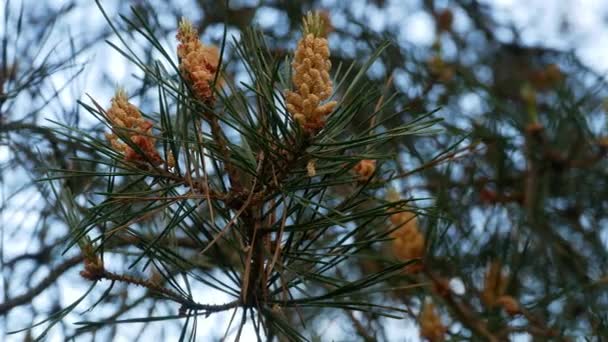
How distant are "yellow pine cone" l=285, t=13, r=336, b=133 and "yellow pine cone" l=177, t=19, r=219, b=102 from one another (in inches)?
2.5

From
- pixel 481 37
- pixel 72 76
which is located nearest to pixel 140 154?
pixel 72 76

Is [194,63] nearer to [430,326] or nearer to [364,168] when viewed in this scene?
[364,168]

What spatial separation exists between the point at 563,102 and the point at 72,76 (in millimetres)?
760

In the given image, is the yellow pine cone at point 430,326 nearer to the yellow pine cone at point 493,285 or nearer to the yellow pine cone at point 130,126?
the yellow pine cone at point 493,285

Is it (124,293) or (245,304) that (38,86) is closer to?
(124,293)

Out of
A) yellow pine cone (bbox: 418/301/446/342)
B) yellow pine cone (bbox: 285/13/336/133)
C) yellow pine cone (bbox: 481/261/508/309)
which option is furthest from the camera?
yellow pine cone (bbox: 481/261/508/309)

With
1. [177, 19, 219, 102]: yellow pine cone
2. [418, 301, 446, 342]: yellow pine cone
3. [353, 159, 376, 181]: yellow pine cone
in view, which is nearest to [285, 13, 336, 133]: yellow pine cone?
[177, 19, 219, 102]: yellow pine cone

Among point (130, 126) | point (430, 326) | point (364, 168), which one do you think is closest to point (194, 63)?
point (130, 126)

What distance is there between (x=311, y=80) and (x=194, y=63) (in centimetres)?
9

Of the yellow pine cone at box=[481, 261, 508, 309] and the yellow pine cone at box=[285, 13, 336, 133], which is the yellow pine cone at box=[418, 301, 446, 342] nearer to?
the yellow pine cone at box=[481, 261, 508, 309]

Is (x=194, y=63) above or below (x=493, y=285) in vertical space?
below

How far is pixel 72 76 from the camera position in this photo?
110 centimetres

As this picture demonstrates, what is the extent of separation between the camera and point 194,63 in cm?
63

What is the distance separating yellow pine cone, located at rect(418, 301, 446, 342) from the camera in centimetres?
110
